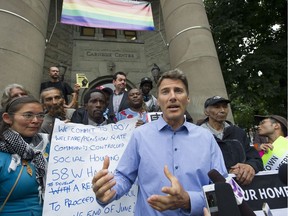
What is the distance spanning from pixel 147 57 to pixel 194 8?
14.6 ft

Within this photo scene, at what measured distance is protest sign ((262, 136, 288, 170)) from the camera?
3.27 meters

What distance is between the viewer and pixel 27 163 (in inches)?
85.4

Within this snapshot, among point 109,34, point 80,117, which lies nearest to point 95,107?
point 80,117

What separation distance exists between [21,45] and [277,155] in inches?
208

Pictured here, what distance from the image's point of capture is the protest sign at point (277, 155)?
10.7 ft

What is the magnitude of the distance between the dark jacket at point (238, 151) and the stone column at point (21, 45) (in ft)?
14.0

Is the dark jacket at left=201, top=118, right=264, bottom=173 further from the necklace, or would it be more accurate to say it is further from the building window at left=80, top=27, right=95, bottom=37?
the building window at left=80, top=27, right=95, bottom=37

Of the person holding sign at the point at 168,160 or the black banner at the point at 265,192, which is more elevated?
the person holding sign at the point at 168,160

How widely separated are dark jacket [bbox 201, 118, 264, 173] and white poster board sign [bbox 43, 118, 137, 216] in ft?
3.64

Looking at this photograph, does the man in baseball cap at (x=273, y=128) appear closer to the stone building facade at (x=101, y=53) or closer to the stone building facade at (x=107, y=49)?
the stone building facade at (x=107, y=49)

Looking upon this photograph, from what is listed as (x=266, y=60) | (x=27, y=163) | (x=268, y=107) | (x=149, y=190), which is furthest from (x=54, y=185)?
(x=268, y=107)

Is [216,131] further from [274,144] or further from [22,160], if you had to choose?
[22,160]

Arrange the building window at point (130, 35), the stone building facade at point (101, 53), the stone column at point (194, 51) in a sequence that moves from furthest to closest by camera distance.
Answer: the building window at point (130, 35) < the stone building facade at point (101, 53) < the stone column at point (194, 51)

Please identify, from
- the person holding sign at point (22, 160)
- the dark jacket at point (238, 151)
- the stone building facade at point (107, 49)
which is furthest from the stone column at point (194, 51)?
the person holding sign at point (22, 160)
